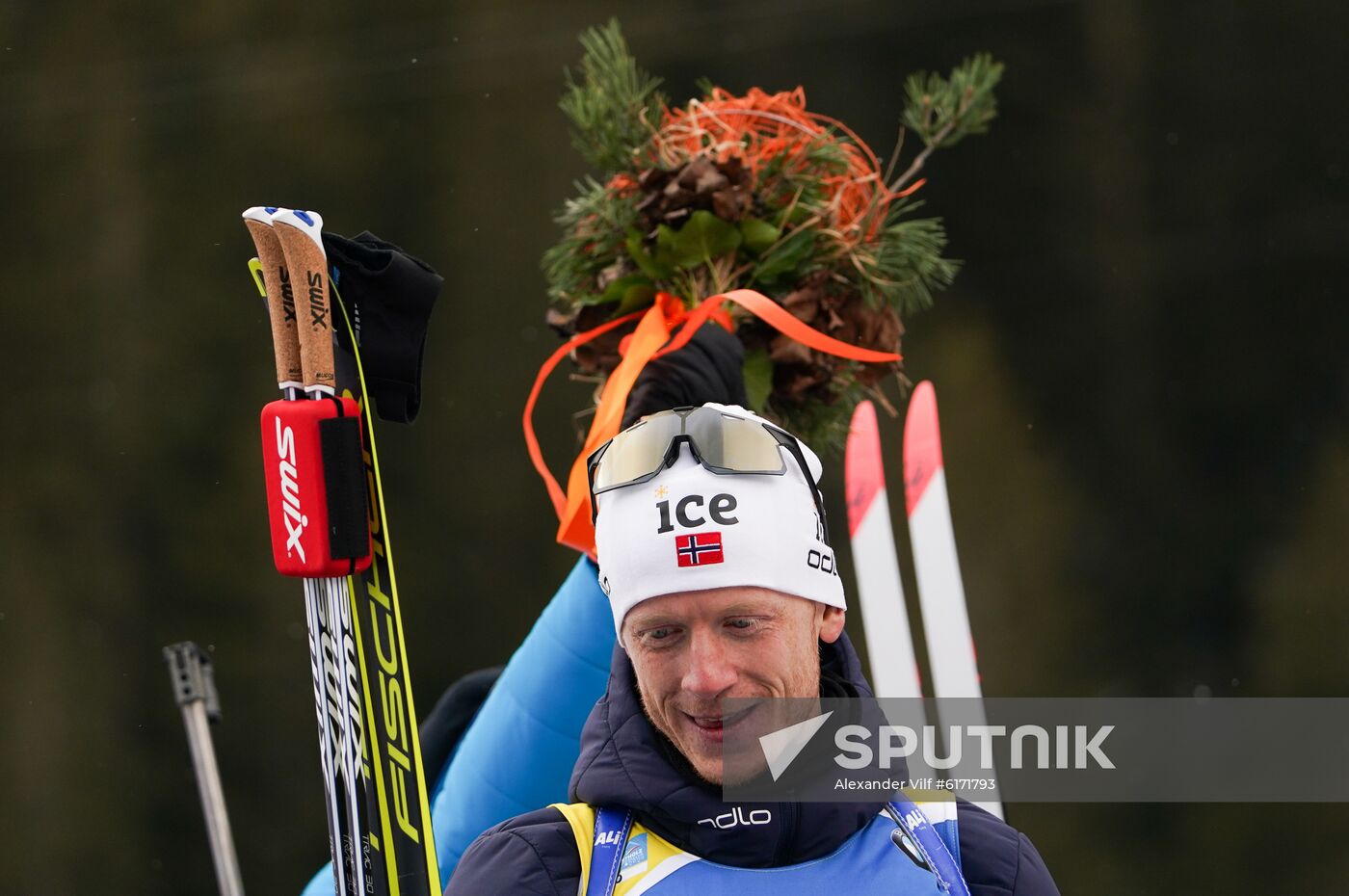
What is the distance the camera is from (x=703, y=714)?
1.48 m

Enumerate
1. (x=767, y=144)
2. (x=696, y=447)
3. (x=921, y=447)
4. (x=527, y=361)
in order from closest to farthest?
(x=696, y=447) < (x=767, y=144) < (x=921, y=447) < (x=527, y=361)

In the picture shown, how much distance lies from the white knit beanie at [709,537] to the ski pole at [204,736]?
4.00 feet

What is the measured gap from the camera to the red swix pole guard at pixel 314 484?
164 cm

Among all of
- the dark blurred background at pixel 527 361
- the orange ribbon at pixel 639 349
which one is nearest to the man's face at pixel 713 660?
the orange ribbon at pixel 639 349

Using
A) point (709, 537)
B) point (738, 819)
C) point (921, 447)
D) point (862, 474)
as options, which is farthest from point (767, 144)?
point (738, 819)

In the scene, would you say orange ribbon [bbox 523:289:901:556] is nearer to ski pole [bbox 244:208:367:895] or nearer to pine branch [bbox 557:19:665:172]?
pine branch [bbox 557:19:665:172]

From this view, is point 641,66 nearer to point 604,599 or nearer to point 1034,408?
point 1034,408

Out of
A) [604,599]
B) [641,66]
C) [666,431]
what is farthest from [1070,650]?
[666,431]

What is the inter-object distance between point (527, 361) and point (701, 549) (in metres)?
3.54

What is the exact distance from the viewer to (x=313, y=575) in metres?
1.67

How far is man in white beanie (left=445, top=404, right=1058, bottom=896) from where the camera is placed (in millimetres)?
1458

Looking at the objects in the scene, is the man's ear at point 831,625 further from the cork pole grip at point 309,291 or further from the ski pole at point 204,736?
the ski pole at point 204,736

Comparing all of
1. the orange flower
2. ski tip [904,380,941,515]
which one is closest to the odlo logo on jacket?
the orange flower

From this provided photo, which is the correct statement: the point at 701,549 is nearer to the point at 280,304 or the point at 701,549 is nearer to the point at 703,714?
the point at 703,714
